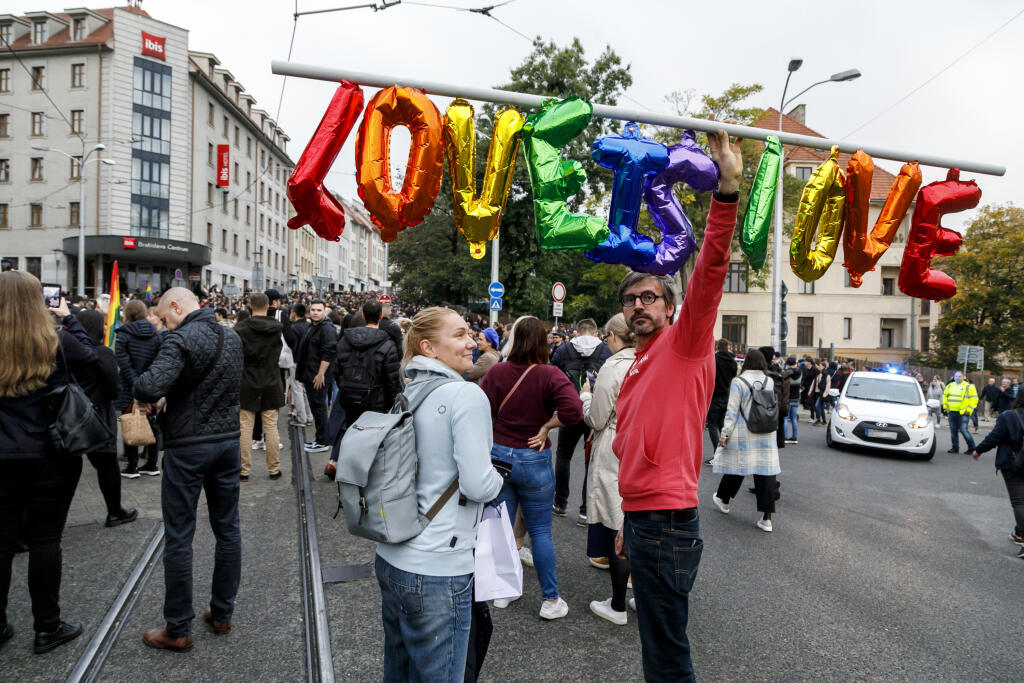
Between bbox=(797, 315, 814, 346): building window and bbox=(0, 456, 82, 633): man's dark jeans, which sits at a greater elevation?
bbox=(797, 315, 814, 346): building window

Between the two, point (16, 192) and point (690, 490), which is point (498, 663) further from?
point (16, 192)

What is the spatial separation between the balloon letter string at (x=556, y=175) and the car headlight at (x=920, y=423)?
12.0 m

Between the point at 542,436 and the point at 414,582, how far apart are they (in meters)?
2.13

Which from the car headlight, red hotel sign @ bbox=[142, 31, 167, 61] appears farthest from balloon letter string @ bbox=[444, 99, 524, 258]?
red hotel sign @ bbox=[142, 31, 167, 61]

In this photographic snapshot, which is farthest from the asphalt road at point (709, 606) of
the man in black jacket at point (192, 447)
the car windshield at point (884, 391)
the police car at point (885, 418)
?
the car windshield at point (884, 391)

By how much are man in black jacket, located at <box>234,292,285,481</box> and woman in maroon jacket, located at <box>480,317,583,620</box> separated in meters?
3.86

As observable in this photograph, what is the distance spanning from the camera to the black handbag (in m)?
3.49

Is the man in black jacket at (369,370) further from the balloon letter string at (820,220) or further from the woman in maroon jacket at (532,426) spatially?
the balloon letter string at (820,220)

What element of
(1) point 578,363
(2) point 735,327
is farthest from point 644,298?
(2) point 735,327

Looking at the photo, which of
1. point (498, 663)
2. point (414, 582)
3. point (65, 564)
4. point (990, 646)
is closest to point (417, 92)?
point (414, 582)

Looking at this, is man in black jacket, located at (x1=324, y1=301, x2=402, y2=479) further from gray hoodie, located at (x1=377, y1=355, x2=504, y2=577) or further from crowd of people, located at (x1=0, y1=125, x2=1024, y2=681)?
gray hoodie, located at (x1=377, y1=355, x2=504, y2=577)

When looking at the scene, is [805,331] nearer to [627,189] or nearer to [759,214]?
[759,214]

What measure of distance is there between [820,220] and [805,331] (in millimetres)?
45236

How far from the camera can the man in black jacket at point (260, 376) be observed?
7.26 meters
